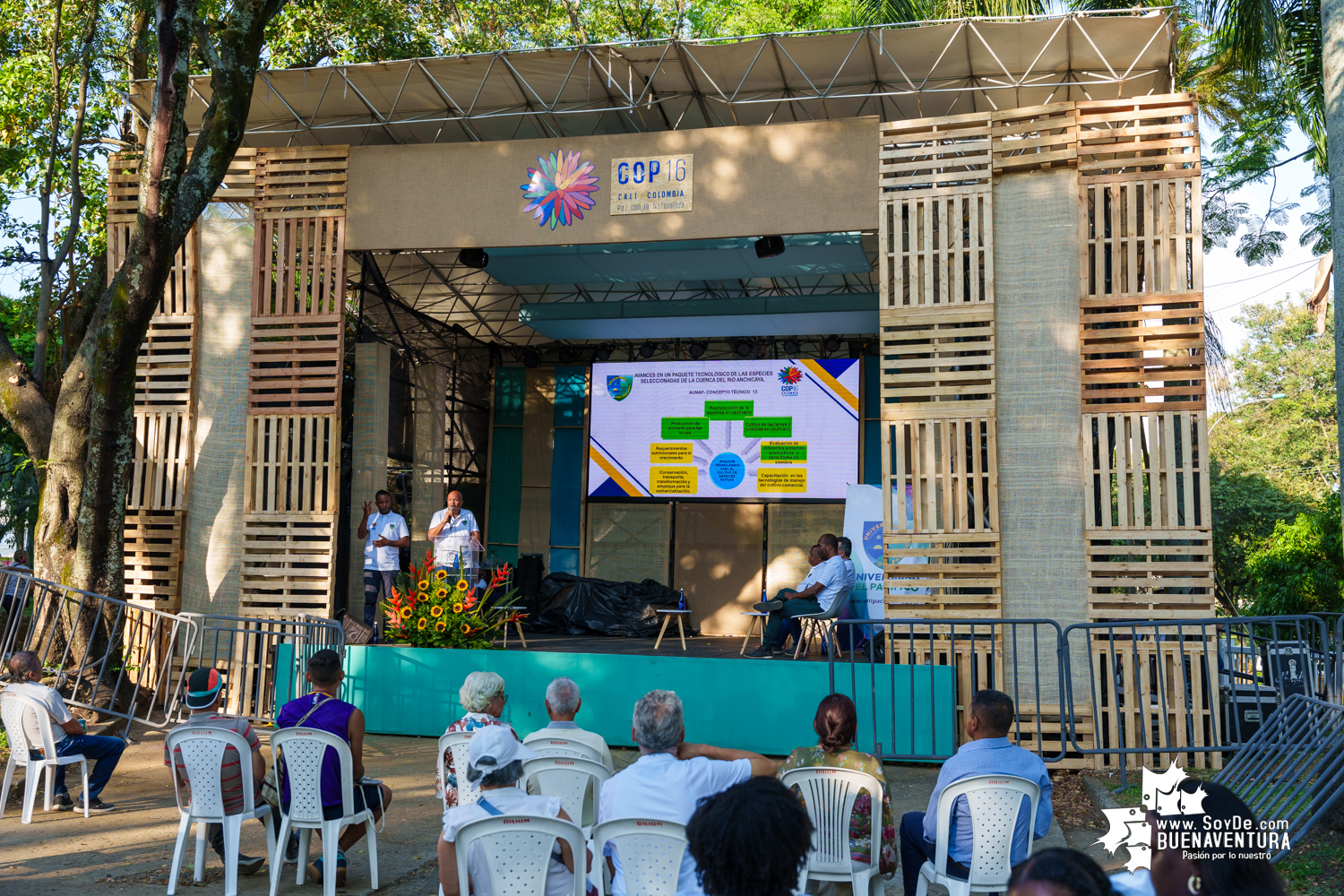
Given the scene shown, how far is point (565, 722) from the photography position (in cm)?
427

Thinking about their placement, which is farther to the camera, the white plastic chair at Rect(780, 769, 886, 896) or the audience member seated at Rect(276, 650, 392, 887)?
the audience member seated at Rect(276, 650, 392, 887)

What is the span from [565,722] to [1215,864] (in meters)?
2.66

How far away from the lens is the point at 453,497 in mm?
9656

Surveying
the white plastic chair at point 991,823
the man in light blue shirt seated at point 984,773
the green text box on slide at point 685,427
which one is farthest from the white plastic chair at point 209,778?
the green text box on slide at point 685,427

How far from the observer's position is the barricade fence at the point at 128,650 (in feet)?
23.3

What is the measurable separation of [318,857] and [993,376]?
5607 millimetres

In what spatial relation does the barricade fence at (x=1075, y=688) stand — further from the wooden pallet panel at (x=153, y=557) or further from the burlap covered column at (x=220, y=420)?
the wooden pallet panel at (x=153, y=557)

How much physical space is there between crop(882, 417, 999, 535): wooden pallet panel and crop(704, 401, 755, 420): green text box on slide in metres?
4.36

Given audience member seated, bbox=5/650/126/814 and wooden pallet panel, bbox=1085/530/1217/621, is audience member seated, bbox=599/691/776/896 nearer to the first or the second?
audience member seated, bbox=5/650/126/814

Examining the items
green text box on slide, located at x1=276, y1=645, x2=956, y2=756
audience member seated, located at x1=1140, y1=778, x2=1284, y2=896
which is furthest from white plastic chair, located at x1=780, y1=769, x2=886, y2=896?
green text box on slide, located at x1=276, y1=645, x2=956, y2=756

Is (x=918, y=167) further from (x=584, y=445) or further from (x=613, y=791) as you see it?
(x=584, y=445)

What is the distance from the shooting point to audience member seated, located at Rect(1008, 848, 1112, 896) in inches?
75.1

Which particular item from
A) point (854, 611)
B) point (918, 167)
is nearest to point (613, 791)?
point (918, 167)

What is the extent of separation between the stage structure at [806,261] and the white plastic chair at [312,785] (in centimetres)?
450
